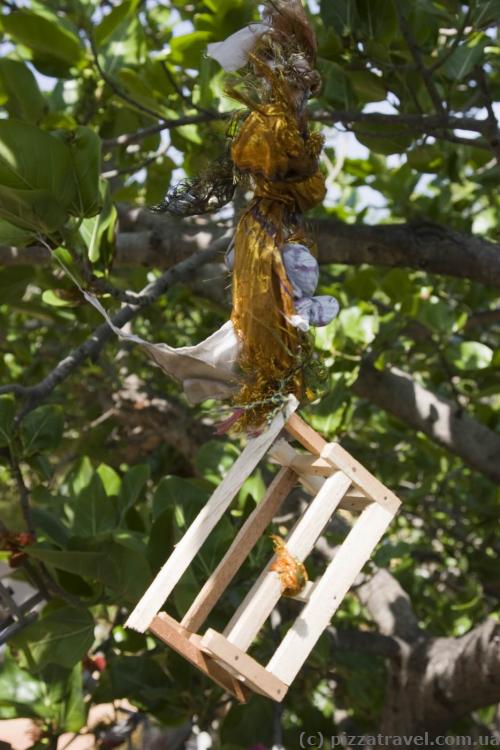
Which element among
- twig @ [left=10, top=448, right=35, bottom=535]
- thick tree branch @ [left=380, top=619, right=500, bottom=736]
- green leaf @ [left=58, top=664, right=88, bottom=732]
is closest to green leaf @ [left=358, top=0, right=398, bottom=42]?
twig @ [left=10, top=448, right=35, bottom=535]

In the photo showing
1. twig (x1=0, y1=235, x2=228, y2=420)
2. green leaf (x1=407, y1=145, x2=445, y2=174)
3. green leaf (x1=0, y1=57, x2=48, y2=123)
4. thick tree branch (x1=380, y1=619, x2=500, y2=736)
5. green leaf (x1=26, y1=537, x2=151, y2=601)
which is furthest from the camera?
green leaf (x1=407, y1=145, x2=445, y2=174)

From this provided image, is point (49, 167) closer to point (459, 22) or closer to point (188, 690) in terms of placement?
point (459, 22)

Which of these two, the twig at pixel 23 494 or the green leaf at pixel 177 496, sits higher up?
the twig at pixel 23 494

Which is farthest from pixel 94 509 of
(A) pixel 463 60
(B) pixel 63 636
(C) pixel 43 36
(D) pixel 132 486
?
(A) pixel 463 60

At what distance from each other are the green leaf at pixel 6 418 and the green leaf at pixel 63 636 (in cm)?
21

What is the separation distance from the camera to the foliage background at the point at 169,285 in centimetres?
98

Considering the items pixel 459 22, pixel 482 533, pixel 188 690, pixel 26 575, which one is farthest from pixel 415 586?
pixel 459 22

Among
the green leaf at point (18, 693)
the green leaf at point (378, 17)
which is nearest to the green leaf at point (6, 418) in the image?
the green leaf at point (18, 693)

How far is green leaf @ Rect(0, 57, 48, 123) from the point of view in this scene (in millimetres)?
1113

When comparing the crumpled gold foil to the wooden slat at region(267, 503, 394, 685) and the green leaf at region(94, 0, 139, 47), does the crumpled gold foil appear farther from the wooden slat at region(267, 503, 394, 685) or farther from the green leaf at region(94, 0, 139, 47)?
the green leaf at region(94, 0, 139, 47)

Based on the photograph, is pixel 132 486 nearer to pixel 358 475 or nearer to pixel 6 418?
pixel 6 418

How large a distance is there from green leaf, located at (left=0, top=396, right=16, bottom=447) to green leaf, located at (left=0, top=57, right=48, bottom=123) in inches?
16.6

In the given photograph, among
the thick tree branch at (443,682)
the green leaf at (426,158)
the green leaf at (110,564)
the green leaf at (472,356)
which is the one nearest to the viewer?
the green leaf at (110,564)

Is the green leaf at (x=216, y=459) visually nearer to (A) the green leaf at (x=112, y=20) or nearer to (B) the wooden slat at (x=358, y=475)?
(B) the wooden slat at (x=358, y=475)
